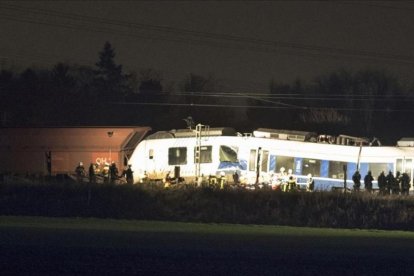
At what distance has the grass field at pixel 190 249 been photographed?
2014 cm

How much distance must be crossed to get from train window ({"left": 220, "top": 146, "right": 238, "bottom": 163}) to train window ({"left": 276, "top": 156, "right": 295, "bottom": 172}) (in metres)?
2.51

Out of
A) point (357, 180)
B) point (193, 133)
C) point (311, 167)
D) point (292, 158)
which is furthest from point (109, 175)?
point (357, 180)

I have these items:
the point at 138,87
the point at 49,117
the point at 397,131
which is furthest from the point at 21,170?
the point at 138,87

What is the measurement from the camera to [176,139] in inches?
1981

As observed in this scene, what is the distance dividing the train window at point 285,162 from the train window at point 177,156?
5.65m

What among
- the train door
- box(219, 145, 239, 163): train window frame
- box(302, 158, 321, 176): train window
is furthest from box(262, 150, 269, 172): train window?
the train door

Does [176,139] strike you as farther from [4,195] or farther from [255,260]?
[255,260]

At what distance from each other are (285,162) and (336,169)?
9.81ft

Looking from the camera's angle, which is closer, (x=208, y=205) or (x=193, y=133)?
(x=208, y=205)

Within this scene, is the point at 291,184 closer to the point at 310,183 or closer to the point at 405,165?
the point at 310,183

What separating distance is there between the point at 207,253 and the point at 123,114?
7044cm

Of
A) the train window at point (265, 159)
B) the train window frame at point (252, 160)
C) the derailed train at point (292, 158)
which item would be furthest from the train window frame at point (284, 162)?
the train window frame at point (252, 160)

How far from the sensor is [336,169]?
157ft

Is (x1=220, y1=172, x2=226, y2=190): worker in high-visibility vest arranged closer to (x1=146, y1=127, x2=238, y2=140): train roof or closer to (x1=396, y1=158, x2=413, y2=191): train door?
(x1=146, y1=127, x2=238, y2=140): train roof
